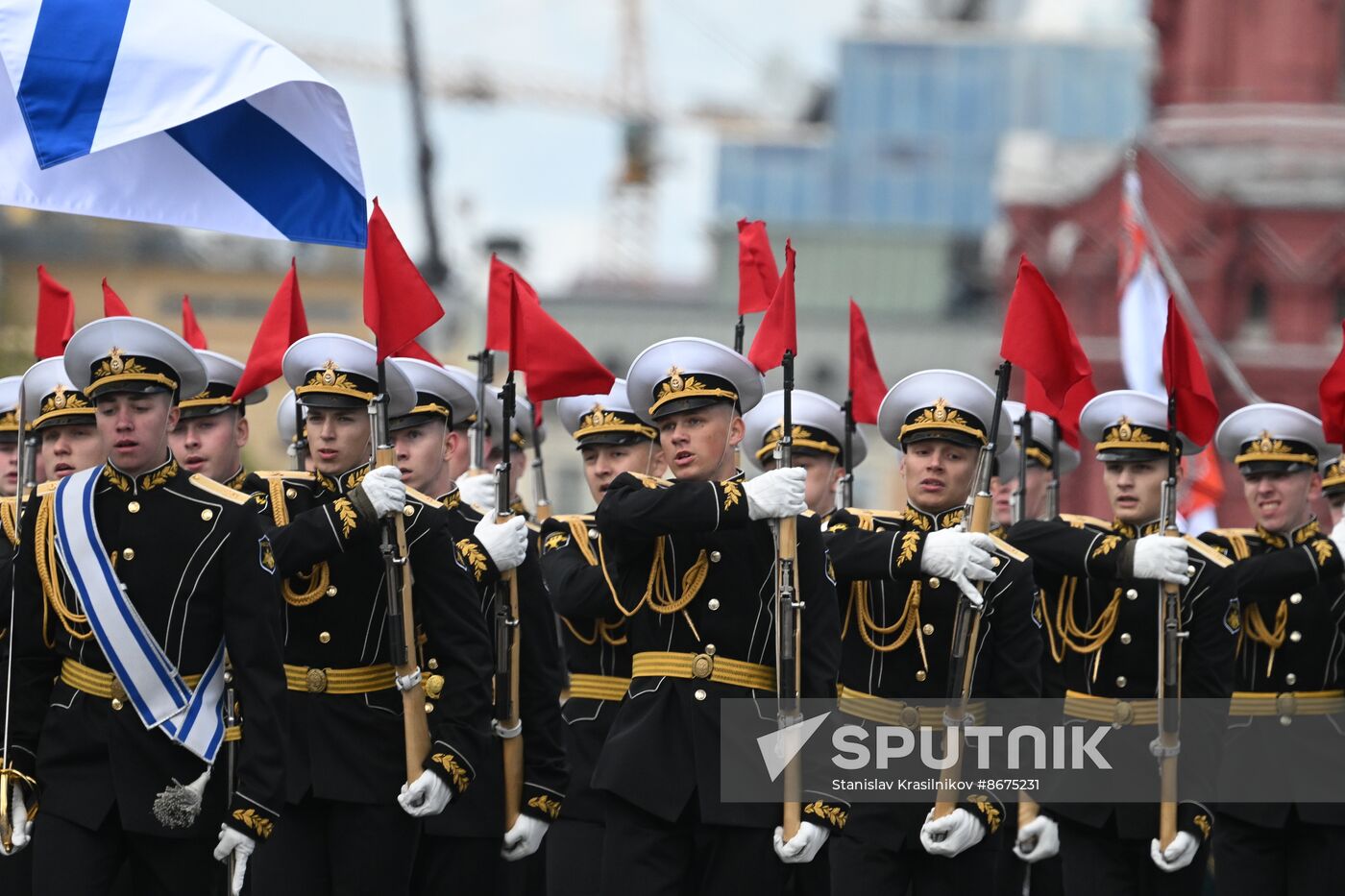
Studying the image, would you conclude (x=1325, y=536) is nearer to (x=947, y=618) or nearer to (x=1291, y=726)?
(x=1291, y=726)

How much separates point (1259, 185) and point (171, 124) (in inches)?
1649

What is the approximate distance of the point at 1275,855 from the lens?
11.8 meters

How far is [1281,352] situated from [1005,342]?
40599mm

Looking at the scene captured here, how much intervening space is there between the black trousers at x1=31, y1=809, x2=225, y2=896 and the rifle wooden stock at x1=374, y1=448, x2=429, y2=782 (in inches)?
32.7

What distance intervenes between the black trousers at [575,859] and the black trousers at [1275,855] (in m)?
2.57

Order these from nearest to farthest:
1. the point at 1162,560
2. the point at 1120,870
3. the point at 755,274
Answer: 1. the point at 1162,560
2. the point at 1120,870
3. the point at 755,274

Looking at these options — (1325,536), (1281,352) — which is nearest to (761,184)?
(1281,352)

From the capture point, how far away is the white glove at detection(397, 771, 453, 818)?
9633 mm

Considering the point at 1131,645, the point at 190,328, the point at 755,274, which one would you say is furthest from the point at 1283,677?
the point at 190,328

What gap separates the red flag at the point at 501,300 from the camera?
11.1 metres

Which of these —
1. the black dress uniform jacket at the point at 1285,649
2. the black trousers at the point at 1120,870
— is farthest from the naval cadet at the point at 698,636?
the black dress uniform jacket at the point at 1285,649

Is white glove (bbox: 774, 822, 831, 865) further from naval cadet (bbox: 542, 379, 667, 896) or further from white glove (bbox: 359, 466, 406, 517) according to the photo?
naval cadet (bbox: 542, 379, 667, 896)

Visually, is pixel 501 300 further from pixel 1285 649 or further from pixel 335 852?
pixel 1285 649

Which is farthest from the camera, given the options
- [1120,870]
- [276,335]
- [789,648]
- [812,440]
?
[812,440]
